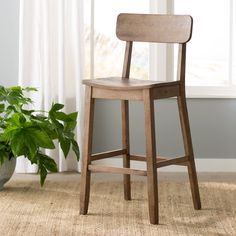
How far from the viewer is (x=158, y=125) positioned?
4527 mm

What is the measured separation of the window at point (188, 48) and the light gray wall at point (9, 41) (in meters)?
0.44

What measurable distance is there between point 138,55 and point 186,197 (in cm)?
114

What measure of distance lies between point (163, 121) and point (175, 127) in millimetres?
84

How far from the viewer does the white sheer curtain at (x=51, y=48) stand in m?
4.37

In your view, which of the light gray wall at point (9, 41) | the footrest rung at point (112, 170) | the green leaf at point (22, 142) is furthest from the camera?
the light gray wall at point (9, 41)

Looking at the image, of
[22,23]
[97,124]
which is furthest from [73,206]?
[22,23]

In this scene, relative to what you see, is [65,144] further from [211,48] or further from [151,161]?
[211,48]

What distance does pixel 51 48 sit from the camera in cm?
441

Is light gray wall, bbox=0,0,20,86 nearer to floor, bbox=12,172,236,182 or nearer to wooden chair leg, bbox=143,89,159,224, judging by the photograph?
floor, bbox=12,172,236,182

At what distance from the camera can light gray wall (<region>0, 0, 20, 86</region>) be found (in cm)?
448

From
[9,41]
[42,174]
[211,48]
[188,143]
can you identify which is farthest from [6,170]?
[211,48]

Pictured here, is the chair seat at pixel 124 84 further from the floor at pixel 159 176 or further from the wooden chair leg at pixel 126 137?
the floor at pixel 159 176

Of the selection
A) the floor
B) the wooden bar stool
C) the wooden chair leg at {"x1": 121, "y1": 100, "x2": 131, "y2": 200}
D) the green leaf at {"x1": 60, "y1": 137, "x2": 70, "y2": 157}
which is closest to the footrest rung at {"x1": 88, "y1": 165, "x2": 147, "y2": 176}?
the wooden bar stool

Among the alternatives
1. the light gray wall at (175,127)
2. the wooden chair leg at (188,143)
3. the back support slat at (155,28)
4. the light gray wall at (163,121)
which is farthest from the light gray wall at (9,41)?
the wooden chair leg at (188,143)
